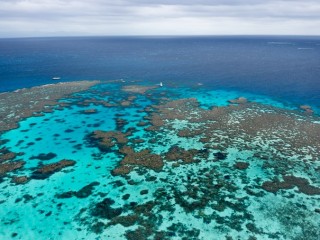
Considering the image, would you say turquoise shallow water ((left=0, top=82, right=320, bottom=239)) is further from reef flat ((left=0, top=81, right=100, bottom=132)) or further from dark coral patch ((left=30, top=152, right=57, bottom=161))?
reef flat ((left=0, top=81, right=100, bottom=132))

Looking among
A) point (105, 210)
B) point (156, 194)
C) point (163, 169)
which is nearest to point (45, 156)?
point (105, 210)

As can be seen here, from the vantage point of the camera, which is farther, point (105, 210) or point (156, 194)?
point (156, 194)

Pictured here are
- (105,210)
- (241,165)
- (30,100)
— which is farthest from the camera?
(30,100)

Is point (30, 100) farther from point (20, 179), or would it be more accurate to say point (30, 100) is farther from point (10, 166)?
point (20, 179)

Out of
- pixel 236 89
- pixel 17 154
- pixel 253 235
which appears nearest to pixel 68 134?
pixel 17 154

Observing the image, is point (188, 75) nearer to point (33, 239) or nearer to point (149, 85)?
point (149, 85)

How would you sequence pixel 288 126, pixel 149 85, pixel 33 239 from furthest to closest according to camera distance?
pixel 149 85
pixel 288 126
pixel 33 239
